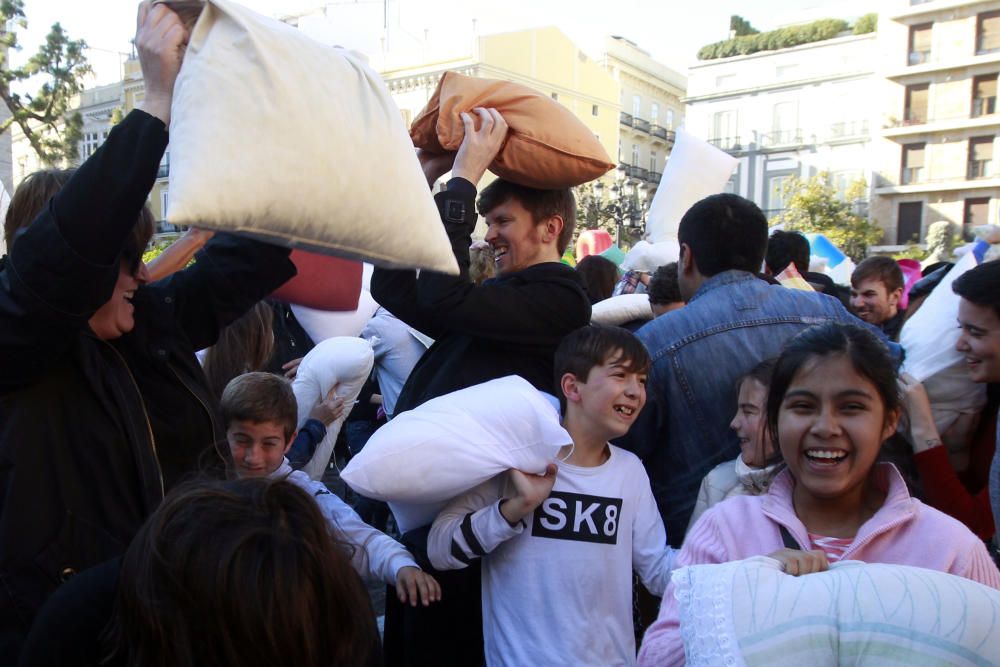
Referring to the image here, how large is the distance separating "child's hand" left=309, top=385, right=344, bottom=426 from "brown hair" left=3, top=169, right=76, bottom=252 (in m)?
2.00

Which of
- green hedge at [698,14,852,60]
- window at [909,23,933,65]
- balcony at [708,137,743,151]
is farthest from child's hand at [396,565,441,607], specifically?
green hedge at [698,14,852,60]

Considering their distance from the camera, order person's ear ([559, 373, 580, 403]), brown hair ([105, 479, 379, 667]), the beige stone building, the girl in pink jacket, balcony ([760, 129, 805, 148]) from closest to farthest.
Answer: brown hair ([105, 479, 379, 667]), the girl in pink jacket, person's ear ([559, 373, 580, 403]), the beige stone building, balcony ([760, 129, 805, 148])

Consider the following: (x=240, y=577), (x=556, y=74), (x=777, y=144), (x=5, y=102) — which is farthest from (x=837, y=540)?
(x=777, y=144)

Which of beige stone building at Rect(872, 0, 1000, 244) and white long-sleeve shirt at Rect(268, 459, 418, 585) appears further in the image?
beige stone building at Rect(872, 0, 1000, 244)

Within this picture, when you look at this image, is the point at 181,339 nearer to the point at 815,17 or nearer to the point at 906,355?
the point at 906,355

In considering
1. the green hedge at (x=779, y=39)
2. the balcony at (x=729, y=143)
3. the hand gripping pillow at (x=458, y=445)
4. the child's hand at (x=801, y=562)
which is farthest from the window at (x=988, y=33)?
the child's hand at (x=801, y=562)

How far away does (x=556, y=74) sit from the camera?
41.7 m

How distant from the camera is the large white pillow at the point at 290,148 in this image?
126 centimetres

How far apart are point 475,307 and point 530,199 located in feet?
1.45

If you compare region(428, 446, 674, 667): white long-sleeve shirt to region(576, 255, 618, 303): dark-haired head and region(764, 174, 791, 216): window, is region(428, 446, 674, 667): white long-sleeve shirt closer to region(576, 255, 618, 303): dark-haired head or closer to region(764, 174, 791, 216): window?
region(576, 255, 618, 303): dark-haired head

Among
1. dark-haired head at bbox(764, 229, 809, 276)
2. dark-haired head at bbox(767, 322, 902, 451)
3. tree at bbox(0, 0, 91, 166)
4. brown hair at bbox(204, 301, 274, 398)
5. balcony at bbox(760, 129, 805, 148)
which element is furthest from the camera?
balcony at bbox(760, 129, 805, 148)

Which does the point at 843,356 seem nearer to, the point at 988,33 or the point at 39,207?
the point at 39,207

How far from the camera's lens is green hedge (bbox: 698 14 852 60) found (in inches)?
1781

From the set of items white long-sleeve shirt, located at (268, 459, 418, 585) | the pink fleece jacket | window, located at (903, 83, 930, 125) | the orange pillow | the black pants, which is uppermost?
window, located at (903, 83, 930, 125)
